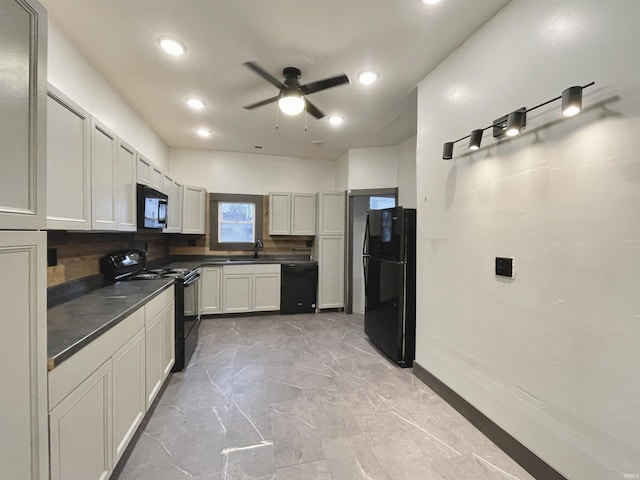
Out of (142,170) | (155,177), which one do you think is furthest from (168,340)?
(155,177)

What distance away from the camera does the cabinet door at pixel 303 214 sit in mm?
4809

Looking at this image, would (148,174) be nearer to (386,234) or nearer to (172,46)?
(172,46)

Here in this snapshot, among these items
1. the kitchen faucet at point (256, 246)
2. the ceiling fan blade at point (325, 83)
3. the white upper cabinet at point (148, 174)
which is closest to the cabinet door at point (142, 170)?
the white upper cabinet at point (148, 174)

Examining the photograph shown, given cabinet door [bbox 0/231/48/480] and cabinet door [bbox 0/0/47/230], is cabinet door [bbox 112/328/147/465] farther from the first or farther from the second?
cabinet door [bbox 0/0/47/230]

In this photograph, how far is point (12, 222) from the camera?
84cm

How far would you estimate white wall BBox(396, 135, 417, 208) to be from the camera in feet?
13.1

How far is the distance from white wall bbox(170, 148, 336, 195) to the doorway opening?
0.81 meters

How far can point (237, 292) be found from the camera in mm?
4414

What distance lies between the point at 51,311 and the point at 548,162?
2.91 metres

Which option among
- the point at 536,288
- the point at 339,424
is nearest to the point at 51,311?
the point at 339,424

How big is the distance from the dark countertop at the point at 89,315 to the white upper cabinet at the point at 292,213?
254cm

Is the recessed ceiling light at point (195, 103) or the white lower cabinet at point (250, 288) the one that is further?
the white lower cabinet at point (250, 288)

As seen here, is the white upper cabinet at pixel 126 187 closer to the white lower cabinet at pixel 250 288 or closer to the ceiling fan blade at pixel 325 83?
the ceiling fan blade at pixel 325 83

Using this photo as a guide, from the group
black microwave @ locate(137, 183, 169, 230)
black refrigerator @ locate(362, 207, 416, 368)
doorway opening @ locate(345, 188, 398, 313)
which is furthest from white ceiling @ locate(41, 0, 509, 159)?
doorway opening @ locate(345, 188, 398, 313)
